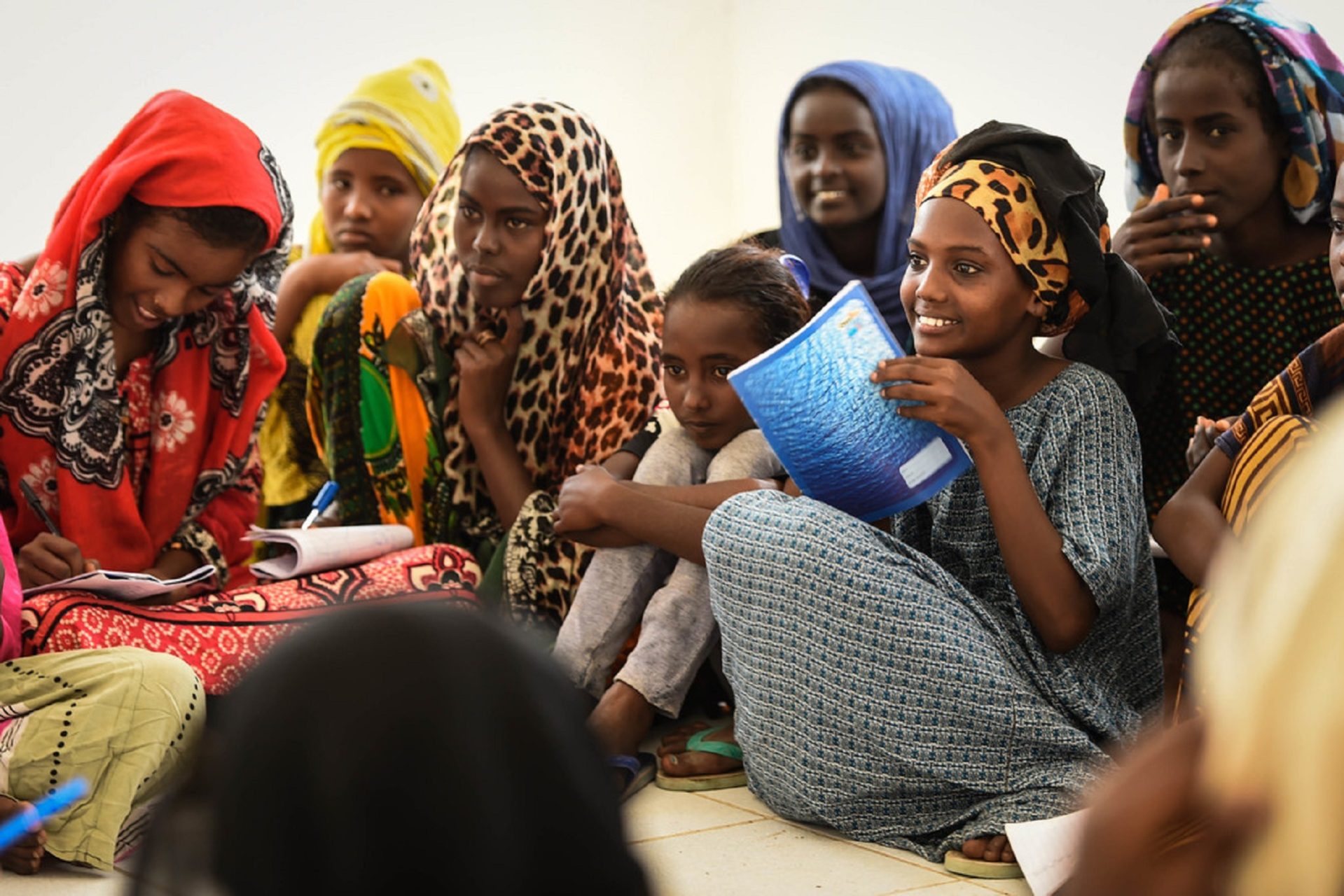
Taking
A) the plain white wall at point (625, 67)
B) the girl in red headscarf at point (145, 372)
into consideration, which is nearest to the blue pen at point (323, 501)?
the girl in red headscarf at point (145, 372)

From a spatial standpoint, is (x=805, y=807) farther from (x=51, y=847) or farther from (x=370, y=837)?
(x=370, y=837)

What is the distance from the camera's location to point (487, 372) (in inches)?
111

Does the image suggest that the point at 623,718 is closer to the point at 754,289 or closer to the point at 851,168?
the point at 754,289

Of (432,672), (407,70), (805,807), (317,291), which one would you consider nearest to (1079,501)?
(805,807)

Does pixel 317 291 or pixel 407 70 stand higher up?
pixel 407 70

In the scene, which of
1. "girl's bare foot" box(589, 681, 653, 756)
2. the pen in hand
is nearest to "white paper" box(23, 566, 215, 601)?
the pen in hand

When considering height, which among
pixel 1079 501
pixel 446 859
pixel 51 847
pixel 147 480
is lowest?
pixel 51 847

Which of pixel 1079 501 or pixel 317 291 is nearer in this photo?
pixel 1079 501

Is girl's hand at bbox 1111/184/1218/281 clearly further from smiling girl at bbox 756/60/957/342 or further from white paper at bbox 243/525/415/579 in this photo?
white paper at bbox 243/525/415/579

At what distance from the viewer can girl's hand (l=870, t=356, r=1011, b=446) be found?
70.4 inches

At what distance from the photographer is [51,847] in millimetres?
1870

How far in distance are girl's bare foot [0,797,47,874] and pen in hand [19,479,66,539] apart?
75cm

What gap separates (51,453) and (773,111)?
4251mm

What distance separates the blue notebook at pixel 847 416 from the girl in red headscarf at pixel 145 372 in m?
1.01
